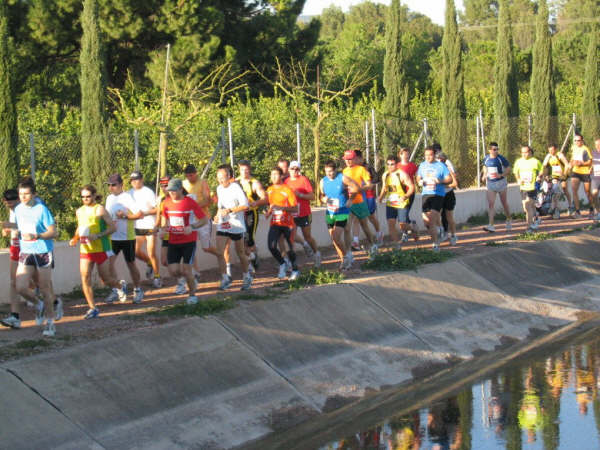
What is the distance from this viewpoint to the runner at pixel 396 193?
17156mm

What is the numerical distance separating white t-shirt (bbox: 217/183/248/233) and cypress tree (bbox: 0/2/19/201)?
513 centimetres

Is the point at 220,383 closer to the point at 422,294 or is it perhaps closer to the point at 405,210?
the point at 422,294

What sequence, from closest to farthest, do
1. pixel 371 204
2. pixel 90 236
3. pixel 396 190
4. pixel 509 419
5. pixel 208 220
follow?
pixel 509 419 → pixel 90 236 → pixel 208 220 → pixel 396 190 → pixel 371 204

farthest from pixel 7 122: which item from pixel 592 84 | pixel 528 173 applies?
pixel 592 84

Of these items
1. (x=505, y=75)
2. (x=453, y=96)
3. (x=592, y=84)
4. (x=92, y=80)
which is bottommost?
Answer: (x=453, y=96)

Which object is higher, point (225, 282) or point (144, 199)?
point (144, 199)

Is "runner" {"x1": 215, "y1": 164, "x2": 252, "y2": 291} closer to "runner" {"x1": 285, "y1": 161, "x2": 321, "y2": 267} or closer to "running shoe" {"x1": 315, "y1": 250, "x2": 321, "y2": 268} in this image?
"runner" {"x1": 285, "y1": 161, "x2": 321, "y2": 267}

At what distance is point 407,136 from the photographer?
26016mm

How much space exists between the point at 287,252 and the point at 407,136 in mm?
11993

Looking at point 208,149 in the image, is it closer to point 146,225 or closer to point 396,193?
point 396,193

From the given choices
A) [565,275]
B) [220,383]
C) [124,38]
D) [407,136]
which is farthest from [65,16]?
[220,383]

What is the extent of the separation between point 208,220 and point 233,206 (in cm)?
43

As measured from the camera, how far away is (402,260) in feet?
49.2

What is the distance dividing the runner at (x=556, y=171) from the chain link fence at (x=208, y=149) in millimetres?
3137
